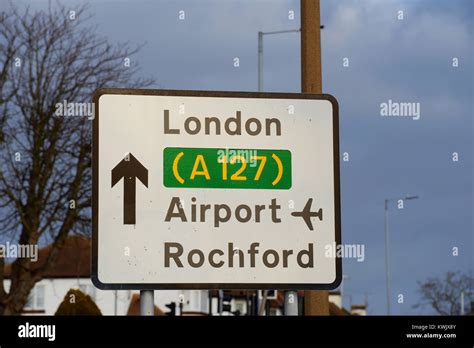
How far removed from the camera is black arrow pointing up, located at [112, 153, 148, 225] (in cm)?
649

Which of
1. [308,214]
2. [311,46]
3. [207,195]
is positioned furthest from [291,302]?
[311,46]

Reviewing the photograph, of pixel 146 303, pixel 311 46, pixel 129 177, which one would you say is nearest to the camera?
pixel 129 177

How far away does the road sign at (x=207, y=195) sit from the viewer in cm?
651

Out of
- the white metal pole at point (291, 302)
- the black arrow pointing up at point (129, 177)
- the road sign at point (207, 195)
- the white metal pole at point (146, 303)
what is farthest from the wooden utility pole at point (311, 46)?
the black arrow pointing up at point (129, 177)

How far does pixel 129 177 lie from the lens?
21.3 ft

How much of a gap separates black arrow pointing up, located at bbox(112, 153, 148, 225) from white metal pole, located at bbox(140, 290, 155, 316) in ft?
1.56

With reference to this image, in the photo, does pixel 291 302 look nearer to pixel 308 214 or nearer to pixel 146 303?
pixel 308 214

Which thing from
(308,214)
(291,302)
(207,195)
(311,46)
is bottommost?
(291,302)

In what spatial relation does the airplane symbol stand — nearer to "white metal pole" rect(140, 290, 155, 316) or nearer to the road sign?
the road sign

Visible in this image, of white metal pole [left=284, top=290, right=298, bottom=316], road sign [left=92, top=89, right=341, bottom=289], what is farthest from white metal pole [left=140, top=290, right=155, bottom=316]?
white metal pole [left=284, top=290, right=298, bottom=316]

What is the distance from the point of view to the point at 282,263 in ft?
21.7

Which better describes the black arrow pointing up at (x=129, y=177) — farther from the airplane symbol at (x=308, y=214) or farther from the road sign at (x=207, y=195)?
the airplane symbol at (x=308, y=214)

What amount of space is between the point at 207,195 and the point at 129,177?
517 mm
